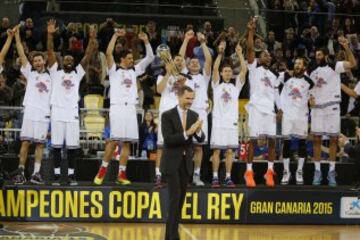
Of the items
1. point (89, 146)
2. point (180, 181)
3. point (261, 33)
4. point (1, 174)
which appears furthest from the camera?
point (261, 33)

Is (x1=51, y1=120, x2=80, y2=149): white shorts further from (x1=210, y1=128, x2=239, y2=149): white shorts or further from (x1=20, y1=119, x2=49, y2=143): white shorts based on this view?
(x1=210, y1=128, x2=239, y2=149): white shorts

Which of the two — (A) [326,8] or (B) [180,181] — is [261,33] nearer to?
(A) [326,8]

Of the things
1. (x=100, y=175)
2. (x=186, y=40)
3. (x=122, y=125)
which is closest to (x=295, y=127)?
(x=186, y=40)

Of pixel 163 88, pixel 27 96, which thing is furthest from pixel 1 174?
pixel 163 88

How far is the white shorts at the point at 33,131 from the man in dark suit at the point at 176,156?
3421 millimetres

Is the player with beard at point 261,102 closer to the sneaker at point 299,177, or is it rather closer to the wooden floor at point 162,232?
the sneaker at point 299,177

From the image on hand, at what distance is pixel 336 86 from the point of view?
14914 mm

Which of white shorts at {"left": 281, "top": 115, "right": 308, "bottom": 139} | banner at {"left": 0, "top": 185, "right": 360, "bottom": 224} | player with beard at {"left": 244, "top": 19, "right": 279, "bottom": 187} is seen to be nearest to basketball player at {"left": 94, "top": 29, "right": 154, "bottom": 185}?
banner at {"left": 0, "top": 185, "right": 360, "bottom": 224}

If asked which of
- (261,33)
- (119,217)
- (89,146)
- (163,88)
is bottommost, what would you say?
(119,217)

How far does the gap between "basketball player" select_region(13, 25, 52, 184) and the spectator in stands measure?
7.96ft

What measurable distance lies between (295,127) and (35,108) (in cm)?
450

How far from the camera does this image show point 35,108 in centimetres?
1412

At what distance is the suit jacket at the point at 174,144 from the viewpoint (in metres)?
11.2

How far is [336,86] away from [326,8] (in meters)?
7.95
